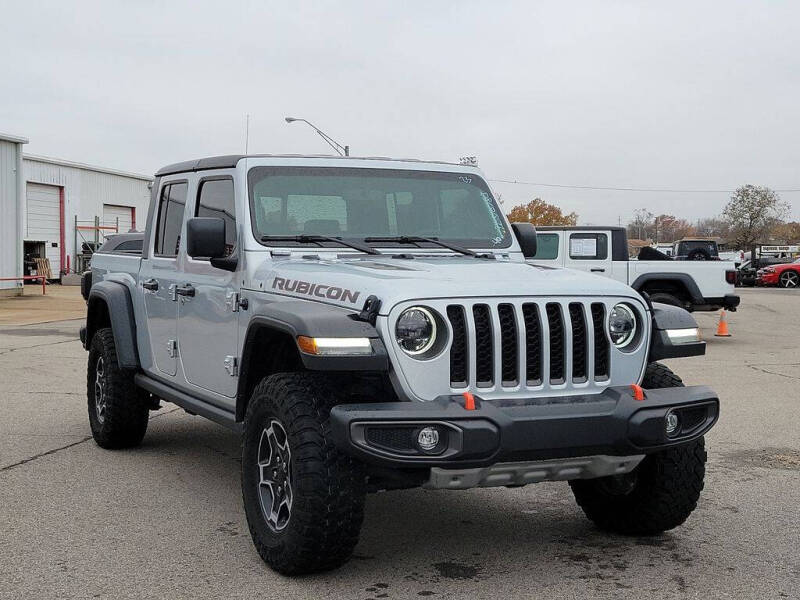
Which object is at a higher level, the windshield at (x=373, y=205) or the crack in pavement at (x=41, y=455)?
the windshield at (x=373, y=205)

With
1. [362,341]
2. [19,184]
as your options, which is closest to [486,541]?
[362,341]

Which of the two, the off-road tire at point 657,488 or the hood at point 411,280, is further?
the off-road tire at point 657,488

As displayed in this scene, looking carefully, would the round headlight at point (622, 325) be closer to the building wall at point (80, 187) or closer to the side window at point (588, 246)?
the side window at point (588, 246)

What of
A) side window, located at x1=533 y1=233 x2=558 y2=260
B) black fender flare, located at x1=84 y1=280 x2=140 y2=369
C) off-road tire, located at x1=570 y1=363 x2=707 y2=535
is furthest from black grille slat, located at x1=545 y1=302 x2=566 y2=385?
side window, located at x1=533 y1=233 x2=558 y2=260

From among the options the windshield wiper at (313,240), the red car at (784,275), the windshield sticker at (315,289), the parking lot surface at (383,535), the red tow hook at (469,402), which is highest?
the windshield wiper at (313,240)

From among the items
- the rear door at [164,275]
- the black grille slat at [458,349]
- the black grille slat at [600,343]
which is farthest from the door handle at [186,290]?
the black grille slat at [600,343]

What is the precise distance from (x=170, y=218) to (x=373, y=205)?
164cm

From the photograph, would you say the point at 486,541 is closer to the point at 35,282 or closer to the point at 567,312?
the point at 567,312

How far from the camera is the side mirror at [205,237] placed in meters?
5.14

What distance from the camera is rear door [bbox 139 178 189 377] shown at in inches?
247

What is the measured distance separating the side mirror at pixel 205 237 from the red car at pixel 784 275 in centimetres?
3771

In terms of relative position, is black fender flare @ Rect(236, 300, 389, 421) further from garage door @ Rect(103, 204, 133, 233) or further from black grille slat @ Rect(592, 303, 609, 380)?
garage door @ Rect(103, 204, 133, 233)

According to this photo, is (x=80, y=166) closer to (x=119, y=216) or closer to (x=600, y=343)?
(x=119, y=216)

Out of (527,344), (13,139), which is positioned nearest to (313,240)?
(527,344)
